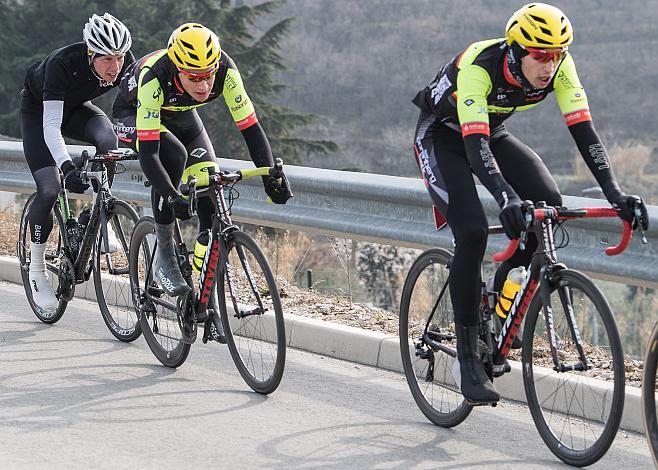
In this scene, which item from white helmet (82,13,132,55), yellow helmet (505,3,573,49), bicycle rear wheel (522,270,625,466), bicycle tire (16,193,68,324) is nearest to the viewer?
bicycle rear wheel (522,270,625,466)

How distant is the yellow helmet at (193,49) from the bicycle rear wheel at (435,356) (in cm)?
157

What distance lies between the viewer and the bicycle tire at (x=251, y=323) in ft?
23.1

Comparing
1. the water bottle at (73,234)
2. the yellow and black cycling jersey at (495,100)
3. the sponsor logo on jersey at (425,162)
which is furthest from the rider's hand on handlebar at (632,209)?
the water bottle at (73,234)

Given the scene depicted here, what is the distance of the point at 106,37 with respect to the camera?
8555 mm

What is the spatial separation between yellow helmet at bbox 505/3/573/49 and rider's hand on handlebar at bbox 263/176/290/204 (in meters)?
1.78

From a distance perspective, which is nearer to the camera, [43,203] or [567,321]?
[567,321]

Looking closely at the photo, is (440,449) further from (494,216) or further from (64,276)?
(64,276)

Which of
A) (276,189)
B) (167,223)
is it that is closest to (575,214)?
(276,189)

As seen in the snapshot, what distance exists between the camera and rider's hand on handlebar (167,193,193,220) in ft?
23.0

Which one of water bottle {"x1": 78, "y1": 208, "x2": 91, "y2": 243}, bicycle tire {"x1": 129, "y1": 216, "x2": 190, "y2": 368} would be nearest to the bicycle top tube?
bicycle tire {"x1": 129, "y1": 216, "x2": 190, "y2": 368}

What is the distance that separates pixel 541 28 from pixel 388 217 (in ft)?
8.25

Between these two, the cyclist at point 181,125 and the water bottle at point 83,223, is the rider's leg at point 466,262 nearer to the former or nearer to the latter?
the cyclist at point 181,125

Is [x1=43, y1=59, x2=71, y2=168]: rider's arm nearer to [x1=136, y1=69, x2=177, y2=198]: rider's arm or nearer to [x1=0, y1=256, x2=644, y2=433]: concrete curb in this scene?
[x1=136, y1=69, x2=177, y2=198]: rider's arm

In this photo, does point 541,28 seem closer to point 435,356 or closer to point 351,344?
point 435,356
